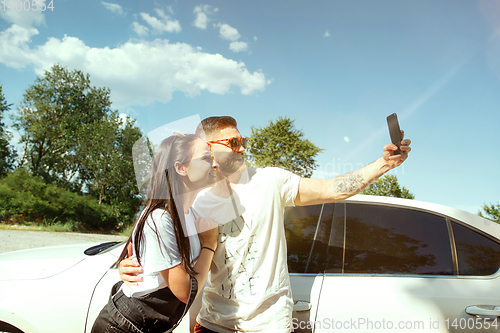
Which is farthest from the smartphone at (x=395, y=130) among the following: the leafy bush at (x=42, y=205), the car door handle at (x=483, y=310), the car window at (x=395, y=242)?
the leafy bush at (x=42, y=205)

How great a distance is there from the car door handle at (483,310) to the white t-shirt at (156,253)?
1.70 m

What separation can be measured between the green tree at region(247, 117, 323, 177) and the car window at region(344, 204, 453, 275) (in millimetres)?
12989

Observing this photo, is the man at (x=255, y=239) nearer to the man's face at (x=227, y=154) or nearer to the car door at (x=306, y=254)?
the man's face at (x=227, y=154)

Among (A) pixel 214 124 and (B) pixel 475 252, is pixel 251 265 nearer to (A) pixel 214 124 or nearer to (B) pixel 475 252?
(A) pixel 214 124

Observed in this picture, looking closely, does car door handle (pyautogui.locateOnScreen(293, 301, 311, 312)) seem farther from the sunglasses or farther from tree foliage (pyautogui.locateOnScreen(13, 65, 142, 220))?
tree foliage (pyautogui.locateOnScreen(13, 65, 142, 220))

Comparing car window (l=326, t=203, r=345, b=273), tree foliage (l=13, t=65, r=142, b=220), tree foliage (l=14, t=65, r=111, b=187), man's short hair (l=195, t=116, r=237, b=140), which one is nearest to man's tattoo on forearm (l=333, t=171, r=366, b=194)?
car window (l=326, t=203, r=345, b=273)

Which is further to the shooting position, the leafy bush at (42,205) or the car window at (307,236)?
the leafy bush at (42,205)

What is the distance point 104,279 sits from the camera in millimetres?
1904

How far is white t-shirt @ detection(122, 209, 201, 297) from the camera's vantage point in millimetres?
1221

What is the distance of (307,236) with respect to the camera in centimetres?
203

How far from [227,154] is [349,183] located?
721 mm

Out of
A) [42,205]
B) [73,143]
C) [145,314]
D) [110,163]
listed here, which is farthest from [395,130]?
[73,143]

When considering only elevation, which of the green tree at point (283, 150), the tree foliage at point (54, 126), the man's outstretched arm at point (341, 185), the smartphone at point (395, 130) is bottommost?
the man's outstretched arm at point (341, 185)

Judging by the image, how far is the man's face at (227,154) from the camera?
5.76 ft
